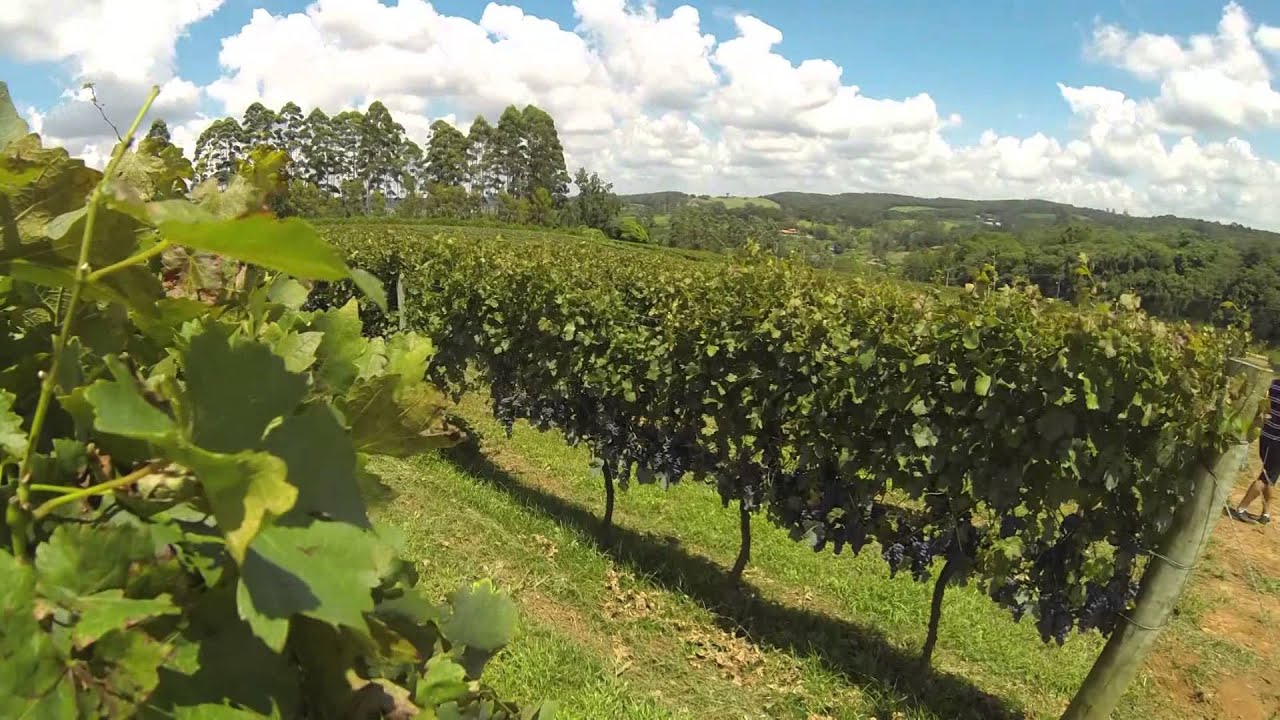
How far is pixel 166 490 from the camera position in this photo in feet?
2.02

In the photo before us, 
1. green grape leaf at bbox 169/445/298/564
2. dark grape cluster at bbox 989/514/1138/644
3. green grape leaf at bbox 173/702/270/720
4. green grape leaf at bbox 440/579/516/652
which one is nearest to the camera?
green grape leaf at bbox 169/445/298/564

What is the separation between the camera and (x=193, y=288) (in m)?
0.95

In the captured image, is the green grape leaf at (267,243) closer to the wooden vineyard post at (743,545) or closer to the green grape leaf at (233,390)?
the green grape leaf at (233,390)

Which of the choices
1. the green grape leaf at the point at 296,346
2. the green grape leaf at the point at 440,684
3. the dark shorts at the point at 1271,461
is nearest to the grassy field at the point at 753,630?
the dark shorts at the point at 1271,461

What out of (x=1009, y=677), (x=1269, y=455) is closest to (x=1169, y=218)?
(x=1269, y=455)

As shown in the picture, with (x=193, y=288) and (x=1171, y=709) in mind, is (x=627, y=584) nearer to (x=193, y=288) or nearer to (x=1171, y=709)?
(x=1171, y=709)

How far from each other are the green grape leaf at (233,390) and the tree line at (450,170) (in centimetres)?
→ 6681

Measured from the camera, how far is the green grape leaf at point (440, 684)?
845 mm

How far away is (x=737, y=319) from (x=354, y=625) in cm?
570

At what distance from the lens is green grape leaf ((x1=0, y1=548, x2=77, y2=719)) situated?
56 centimetres

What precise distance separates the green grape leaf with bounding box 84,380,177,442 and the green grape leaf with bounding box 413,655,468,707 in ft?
1.33

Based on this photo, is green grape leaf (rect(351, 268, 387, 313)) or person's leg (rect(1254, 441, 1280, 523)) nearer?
green grape leaf (rect(351, 268, 387, 313))

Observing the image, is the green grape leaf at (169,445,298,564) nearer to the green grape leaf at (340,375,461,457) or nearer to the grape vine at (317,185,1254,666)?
the green grape leaf at (340,375,461,457)

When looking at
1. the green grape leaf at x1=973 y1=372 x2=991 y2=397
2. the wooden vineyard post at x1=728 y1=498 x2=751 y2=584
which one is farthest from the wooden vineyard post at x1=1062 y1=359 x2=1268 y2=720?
the wooden vineyard post at x1=728 y1=498 x2=751 y2=584
